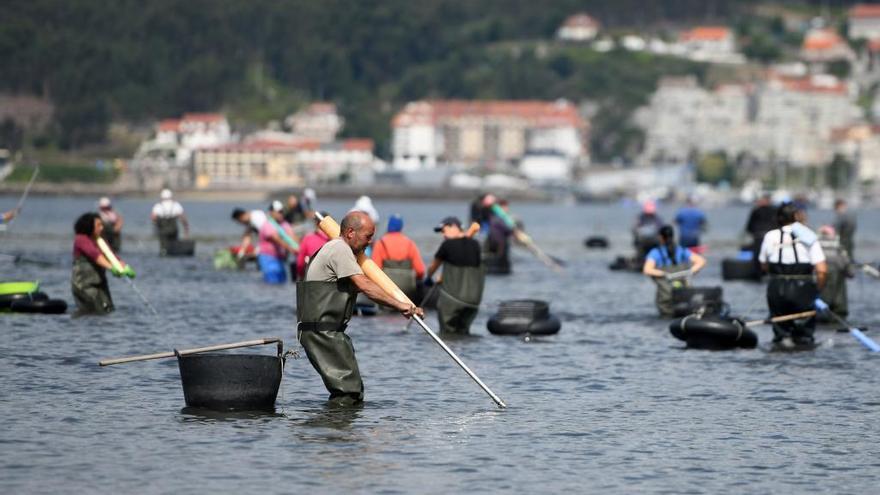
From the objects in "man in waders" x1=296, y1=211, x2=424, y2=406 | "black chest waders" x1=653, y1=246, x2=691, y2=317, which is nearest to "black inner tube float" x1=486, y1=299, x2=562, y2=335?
"black chest waders" x1=653, y1=246, x2=691, y2=317

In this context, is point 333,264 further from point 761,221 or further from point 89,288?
point 761,221

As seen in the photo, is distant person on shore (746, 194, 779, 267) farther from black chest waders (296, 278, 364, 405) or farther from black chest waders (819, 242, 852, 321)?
black chest waders (296, 278, 364, 405)

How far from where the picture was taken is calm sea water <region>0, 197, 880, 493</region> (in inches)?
662

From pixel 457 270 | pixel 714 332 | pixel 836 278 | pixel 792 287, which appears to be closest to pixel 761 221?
pixel 836 278

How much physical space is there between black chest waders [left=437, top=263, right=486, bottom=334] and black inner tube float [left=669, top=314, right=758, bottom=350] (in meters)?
2.71

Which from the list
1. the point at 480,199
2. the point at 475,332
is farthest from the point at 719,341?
the point at 480,199

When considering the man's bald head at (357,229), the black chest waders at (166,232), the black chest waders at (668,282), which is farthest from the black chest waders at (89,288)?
the black chest waders at (166,232)

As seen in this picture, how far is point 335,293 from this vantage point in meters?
18.8

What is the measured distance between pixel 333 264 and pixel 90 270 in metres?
11.6

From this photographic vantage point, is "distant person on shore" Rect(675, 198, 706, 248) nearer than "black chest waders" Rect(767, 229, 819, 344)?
No

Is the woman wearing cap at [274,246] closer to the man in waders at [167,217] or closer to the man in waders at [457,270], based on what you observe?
the man in waders at [457,270]

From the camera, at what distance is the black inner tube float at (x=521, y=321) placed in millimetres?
29297

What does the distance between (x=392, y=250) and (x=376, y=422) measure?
398 inches

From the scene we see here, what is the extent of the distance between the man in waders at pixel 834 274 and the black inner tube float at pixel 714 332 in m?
3.25
